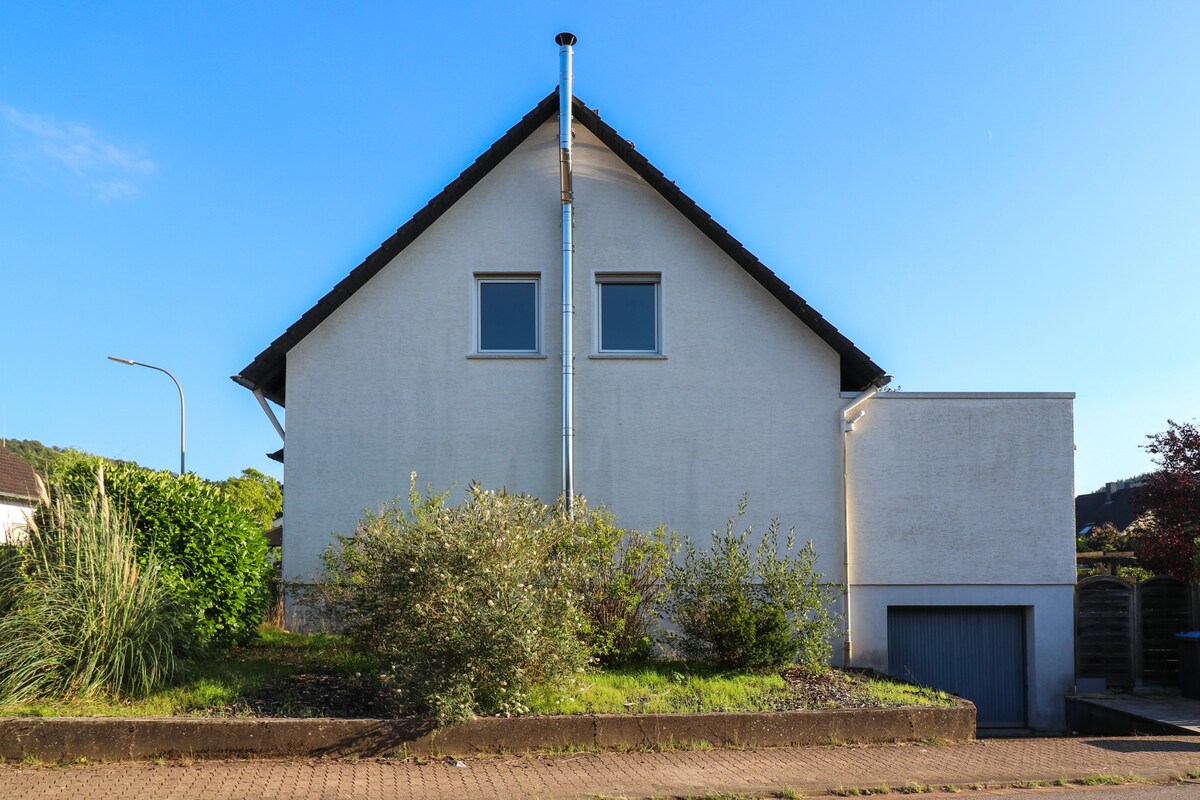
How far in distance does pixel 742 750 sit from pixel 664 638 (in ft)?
7.72

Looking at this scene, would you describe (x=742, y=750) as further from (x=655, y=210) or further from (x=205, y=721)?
(x=655, y=210)

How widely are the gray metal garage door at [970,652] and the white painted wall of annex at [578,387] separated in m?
1.46

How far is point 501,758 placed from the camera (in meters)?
7.95

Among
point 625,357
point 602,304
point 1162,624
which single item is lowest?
point 1162,624

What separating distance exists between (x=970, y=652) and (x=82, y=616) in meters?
10.7

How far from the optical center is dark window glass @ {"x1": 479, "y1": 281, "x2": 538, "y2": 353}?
505 inches

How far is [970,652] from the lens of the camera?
1288 cm

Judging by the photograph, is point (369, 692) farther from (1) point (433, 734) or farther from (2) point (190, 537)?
(2) point (190, 537)

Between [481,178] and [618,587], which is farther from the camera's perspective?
[481,178]

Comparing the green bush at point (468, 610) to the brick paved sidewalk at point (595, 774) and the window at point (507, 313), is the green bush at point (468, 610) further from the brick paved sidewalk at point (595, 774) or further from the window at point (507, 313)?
the window at point (507, 313)

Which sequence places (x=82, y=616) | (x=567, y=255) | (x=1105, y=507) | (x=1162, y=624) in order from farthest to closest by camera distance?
(x=1105, y=507) → (x=1162, y=624) → (x=567, y=255) → (x=82, y=616)

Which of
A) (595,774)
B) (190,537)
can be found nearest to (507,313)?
(190,537)

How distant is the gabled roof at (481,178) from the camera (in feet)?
40.4

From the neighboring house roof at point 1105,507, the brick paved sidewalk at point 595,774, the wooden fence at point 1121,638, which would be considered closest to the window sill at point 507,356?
the brick paved sidewalk at point 595,774
